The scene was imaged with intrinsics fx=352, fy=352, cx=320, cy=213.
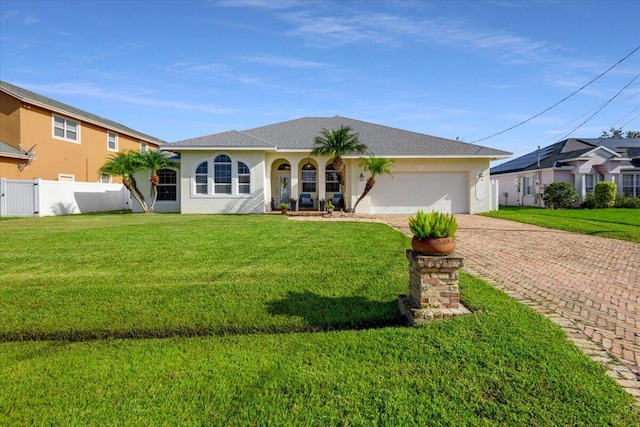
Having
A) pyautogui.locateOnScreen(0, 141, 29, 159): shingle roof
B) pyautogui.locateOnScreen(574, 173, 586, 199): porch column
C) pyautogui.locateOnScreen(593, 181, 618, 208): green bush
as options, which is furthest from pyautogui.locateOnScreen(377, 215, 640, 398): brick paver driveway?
pyautogui.locateOnScreen(0, 141, 29, 159): shingle roof

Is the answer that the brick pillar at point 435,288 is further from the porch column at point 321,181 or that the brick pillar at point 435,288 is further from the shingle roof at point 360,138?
the porch column at point 321,181

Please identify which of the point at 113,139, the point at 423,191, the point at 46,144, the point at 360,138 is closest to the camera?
the point at 423,191

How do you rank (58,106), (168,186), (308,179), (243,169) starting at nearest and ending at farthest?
(243,169) < (168,186) < (58,106) < (308,179)

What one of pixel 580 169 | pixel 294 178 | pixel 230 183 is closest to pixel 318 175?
pixel 294 178

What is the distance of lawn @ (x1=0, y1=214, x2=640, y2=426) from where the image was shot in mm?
2559

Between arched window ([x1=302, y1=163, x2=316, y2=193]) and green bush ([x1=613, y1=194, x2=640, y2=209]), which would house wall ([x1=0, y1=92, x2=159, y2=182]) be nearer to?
arched window ([x1=302, y1=163, x2=316, y2=193])

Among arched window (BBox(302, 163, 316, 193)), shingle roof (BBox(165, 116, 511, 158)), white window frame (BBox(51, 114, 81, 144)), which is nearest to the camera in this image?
shingle roof (BBox(165, 116, 511, 158))

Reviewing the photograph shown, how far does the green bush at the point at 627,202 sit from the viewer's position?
2316 cm

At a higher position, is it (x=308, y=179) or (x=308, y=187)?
(x=308, y=179)

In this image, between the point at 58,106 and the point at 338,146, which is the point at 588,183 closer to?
the point at 338,146

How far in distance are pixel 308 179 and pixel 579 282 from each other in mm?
17877

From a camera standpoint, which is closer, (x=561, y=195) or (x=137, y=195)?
(x=137, y=195)

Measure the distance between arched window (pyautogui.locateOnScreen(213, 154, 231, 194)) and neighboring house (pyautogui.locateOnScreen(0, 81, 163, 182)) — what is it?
404 inches

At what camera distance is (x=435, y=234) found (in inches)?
162
